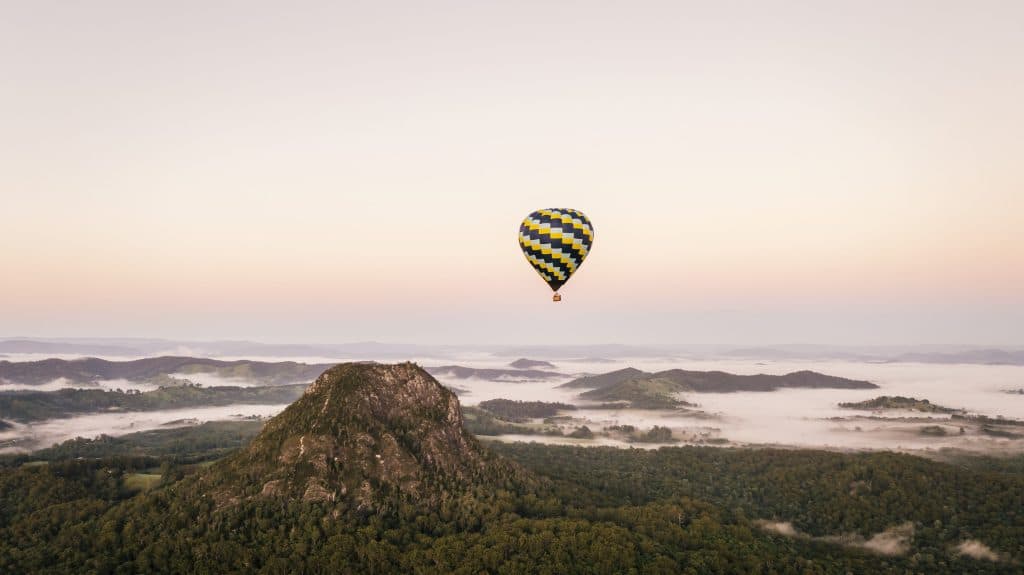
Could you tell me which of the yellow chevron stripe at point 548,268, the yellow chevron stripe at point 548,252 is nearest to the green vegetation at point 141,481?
the yellow chevron stripe at point 548,268

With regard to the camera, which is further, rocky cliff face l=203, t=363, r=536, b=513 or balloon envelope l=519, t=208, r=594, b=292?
rocky cliff face l=203, t=363, r=536, b=513

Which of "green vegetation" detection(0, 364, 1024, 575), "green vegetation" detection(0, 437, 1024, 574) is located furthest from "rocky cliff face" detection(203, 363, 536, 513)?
"green vegetation" detection(0, 437, 1024, 574)

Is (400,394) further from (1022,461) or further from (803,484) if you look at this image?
(1022,461)

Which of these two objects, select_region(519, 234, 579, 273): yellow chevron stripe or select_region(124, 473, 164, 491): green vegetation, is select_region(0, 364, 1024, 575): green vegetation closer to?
select_region(124, 473, 164, 491): green vegetation

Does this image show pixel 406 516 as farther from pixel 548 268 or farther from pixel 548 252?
pixel 548 252

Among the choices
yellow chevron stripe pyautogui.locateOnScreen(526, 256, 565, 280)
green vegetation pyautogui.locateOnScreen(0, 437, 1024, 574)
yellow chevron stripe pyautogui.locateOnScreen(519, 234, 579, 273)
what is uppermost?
yellow chevron stripe pyautogui.locateOnScreen(519, 234, 579, 273)

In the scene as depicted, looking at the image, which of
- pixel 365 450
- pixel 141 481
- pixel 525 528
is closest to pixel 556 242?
pixel 365 450

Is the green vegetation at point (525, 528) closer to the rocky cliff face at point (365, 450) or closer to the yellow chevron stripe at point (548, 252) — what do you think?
the rocky cliff face at point (365, 450)

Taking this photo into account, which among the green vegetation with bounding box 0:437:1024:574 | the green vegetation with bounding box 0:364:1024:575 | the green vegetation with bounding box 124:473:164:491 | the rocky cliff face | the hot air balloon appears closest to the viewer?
the green vegetation with bounding box 0:437:1024:574
